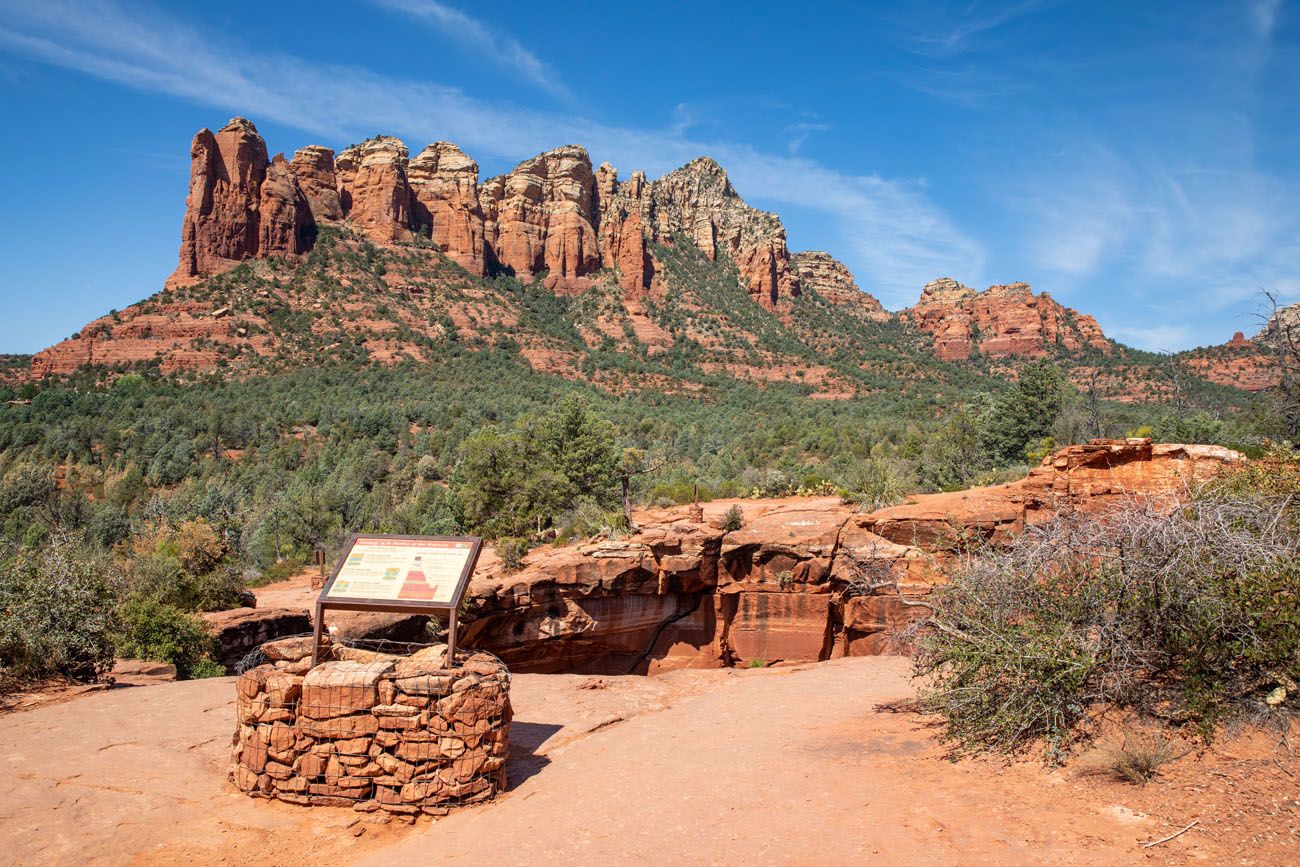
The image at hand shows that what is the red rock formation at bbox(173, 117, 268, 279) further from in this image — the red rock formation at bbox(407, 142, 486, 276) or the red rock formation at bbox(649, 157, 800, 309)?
the red rock formation at bbox(649, 157, 800, 309)

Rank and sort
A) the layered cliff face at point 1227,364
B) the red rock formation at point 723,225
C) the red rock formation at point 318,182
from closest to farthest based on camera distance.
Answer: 1. the layered cliff face at point 1227,364
2. the red rock formation at point 318,182
3. the red rock formation at point 723,225

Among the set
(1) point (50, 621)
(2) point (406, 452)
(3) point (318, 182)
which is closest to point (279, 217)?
(3) point (318, 182)

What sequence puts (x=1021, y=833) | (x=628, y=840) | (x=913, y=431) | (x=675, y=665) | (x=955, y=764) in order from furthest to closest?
1. (x=913, y=431)
2. (x=675, y=665)
3. (x=955, y=764)
4. (x=628, y=840)
5. (x=1021, y=833)

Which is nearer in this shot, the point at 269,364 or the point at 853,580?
the point at 853,580

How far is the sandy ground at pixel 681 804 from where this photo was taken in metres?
5.53

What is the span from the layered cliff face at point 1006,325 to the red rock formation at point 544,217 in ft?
155

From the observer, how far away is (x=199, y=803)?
724 cm

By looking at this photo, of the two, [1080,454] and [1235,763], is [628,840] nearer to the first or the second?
[1235,763]

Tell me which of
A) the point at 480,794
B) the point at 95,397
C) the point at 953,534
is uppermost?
the point at 95,397

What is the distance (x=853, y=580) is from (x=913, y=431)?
91.1ft

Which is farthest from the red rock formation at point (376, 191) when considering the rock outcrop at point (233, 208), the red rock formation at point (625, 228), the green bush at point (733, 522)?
the green bush at point (733, 522)

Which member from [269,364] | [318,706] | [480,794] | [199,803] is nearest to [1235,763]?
[480,794]

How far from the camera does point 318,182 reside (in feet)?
259

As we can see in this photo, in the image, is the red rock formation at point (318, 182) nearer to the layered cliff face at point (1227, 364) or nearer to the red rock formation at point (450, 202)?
the red rock formation at point (450, 202)
